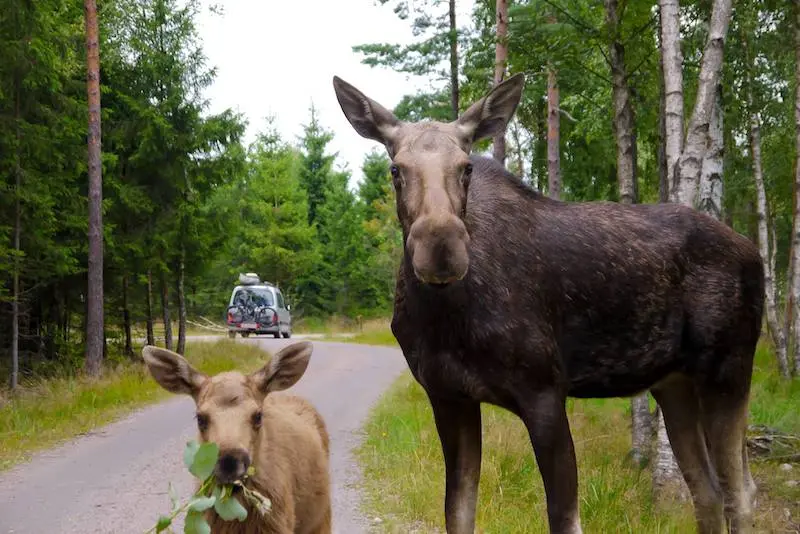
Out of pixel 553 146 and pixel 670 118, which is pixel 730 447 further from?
pixel 553 146

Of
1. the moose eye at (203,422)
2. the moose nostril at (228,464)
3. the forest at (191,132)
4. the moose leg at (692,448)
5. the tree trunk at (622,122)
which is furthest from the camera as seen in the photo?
the forest at (191,132)

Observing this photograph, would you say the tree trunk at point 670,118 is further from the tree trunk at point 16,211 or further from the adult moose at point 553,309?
the tree trunk at point 16,211

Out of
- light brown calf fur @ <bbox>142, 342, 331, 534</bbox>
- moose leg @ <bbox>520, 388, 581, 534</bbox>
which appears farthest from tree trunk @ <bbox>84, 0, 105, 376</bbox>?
moose leg @ <bbox>520, 388, 581, 534</bbox>

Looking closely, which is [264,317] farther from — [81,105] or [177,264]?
[81,105]

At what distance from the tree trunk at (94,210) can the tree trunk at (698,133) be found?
44.2 feet

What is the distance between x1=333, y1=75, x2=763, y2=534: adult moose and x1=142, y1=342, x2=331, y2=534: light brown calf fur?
43.3 inches

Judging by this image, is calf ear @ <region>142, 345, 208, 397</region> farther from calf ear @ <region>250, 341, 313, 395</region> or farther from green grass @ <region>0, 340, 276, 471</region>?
green grass @ <region>0, 340, 276, 471</region>

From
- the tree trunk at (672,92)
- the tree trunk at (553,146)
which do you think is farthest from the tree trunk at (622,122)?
the tree trunk at (553,146)

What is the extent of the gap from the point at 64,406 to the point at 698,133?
11.5 meters

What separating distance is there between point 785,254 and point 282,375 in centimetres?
3826

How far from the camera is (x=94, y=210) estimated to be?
53.4 ft

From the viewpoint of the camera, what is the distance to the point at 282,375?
4.79 metres

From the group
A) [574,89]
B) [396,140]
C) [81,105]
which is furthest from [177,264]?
[396,140]

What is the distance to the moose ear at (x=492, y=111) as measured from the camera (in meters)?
3.64
